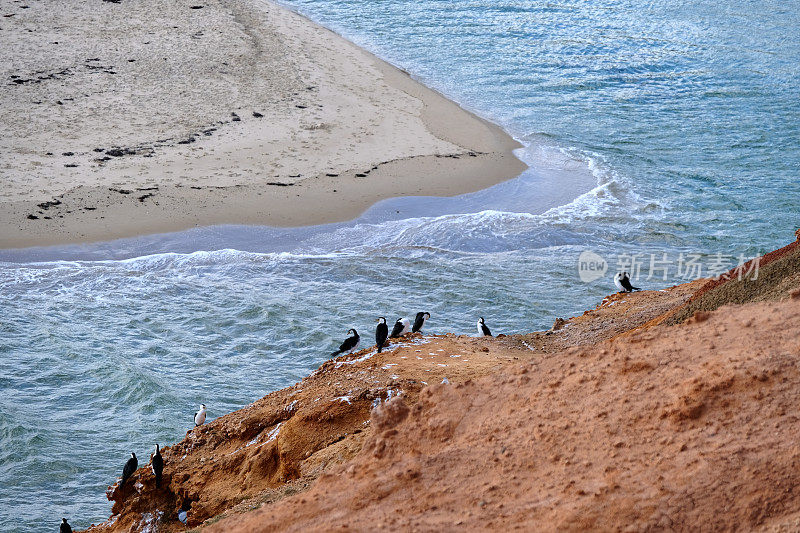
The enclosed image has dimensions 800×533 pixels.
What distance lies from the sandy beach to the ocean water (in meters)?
0.89

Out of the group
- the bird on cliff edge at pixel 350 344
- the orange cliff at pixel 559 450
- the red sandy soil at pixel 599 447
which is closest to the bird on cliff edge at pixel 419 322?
the bird on cliff edge at pixel 350 344

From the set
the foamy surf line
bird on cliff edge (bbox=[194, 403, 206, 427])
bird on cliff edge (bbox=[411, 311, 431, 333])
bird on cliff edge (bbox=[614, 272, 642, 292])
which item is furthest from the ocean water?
bird on cliff edge (bbox=[411, 311, 431, 333])

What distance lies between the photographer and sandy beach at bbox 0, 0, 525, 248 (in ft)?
63.1

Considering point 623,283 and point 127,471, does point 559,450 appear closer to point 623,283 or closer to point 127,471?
point 127,471

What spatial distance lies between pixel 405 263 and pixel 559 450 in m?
11.8

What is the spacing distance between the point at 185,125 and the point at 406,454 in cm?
1781

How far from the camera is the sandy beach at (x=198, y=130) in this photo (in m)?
19.2

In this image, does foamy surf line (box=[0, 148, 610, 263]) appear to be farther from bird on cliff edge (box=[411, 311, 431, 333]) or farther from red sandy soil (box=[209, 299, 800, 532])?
red sandy soil (box=[209, 299, 800, 532])

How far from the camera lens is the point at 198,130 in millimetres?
22516

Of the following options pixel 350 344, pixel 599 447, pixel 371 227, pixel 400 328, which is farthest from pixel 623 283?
pixel 599 447

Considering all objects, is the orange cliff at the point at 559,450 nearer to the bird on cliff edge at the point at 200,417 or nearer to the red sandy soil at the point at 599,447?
the red sandy soil at the point at 599,447

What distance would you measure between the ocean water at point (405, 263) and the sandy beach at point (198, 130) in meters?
0.89

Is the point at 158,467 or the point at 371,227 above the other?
the point at 371,227

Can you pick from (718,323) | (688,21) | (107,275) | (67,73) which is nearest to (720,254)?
(718,323)
